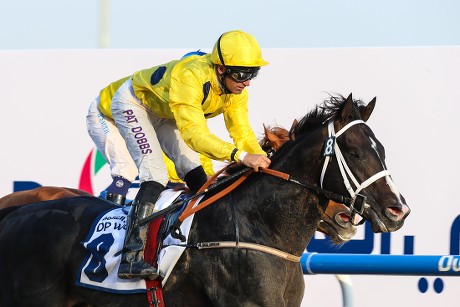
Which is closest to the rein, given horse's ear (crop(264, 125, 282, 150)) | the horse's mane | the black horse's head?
the black horse's head

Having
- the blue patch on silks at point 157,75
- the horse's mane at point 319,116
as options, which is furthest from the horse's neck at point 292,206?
the blue patch on silks at point 157,75

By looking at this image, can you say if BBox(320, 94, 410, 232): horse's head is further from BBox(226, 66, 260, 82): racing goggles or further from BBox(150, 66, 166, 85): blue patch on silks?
BBox(150, 66, 166, 85): blue patch on silks

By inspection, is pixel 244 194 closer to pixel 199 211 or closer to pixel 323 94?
pixel 199 211

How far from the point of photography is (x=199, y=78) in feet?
15.3

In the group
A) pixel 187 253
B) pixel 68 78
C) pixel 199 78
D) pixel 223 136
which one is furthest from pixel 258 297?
pixel 68 78

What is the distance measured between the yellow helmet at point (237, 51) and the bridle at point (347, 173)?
513 millimetres

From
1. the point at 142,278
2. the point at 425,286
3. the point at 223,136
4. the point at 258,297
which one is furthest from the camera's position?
the point at 223,136

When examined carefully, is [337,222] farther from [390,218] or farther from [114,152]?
[390,218]

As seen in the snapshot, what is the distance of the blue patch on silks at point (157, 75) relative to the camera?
4.97m

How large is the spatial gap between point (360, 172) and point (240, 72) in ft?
2.63

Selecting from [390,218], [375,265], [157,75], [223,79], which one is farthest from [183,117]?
[375,265]

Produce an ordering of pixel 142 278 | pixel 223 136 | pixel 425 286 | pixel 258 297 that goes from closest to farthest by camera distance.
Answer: pixel 258 297 → pixel 142 278 → pixel 425 286 → pixel 223 136

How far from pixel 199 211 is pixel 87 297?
2.54ft

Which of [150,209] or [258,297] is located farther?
[150,209]
